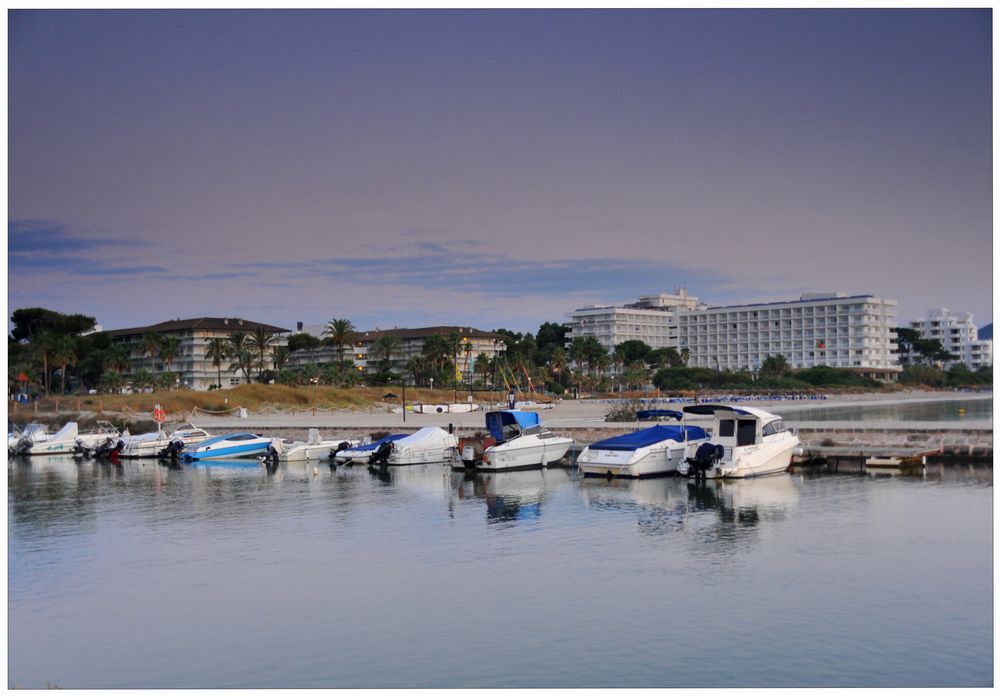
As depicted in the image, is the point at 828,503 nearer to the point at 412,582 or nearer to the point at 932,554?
the point at 932,554

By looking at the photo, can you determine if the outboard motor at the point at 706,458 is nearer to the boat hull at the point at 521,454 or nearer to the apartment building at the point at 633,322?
the boat hull at the point at 521,454

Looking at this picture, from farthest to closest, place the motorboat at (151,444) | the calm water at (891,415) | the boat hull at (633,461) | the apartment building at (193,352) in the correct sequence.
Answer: the apartment building at (193,352), the calm water at (891,415), the motorboat at (151,444), the boat hull at (633,461)

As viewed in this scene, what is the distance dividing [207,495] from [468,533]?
10499 mm

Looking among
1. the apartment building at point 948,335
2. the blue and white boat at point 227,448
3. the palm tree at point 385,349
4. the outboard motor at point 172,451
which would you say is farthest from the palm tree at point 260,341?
the apartment building at point 948,335

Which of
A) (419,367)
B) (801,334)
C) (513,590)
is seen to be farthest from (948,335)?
(513,590)

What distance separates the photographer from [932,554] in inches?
687

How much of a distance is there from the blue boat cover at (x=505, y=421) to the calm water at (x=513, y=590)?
716cm

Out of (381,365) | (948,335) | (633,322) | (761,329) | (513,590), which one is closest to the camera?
(513,590)

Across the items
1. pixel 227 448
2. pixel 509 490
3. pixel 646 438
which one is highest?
pixel 646 438

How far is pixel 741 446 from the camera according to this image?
96.0 feet

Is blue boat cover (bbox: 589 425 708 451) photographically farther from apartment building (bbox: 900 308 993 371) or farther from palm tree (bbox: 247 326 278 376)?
apartment building (bbox: 900 308 993 371)

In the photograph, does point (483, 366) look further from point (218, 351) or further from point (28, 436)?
point (28, 436)

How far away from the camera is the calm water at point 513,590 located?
1184cm

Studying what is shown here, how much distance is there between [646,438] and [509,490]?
15.7ft
